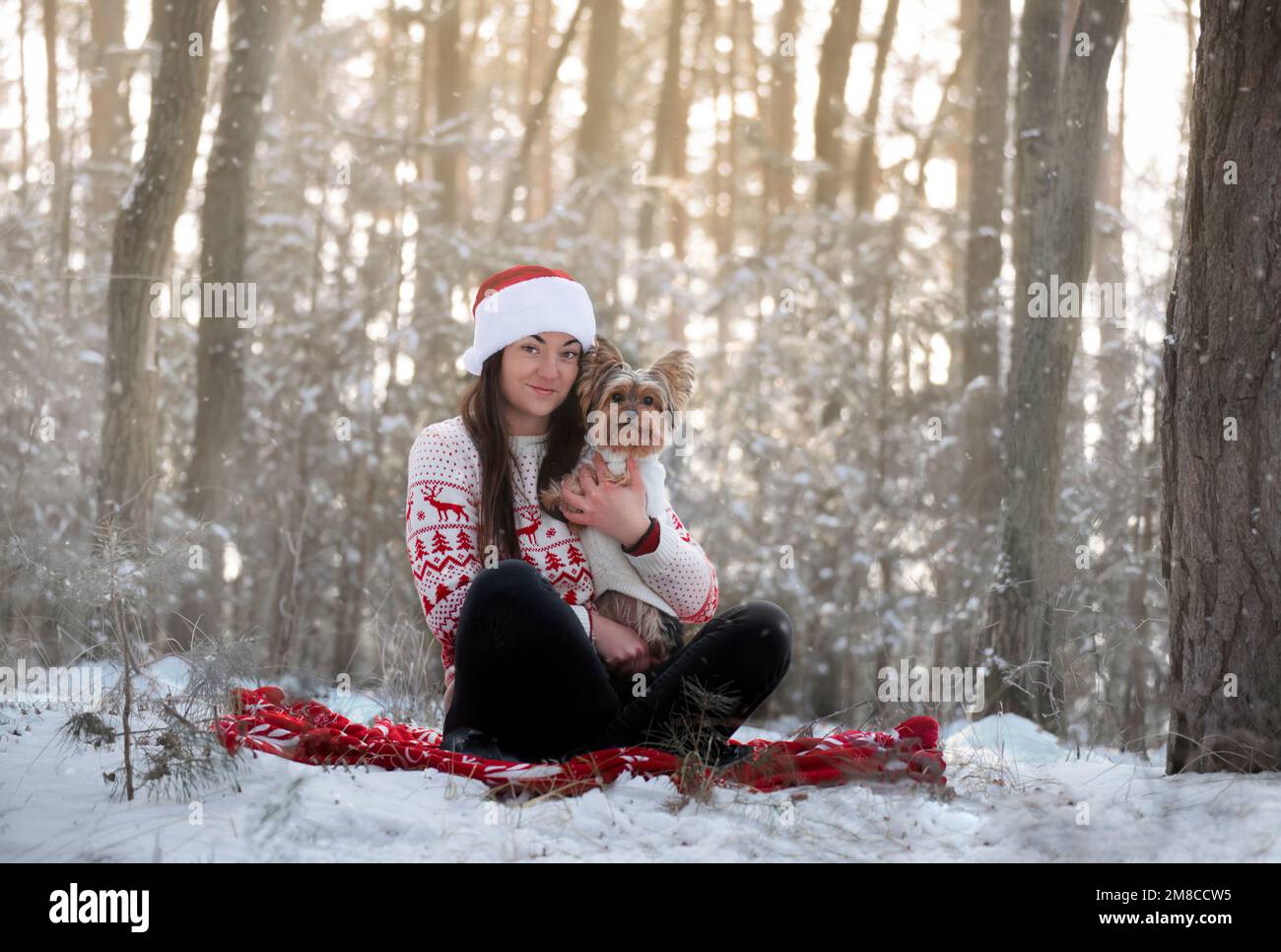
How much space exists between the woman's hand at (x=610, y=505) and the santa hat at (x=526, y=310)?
49 cm

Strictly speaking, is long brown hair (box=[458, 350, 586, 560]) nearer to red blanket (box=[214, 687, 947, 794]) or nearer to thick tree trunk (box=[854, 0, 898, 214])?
Answer: red blanket (box=[214, 687, 947, 794])

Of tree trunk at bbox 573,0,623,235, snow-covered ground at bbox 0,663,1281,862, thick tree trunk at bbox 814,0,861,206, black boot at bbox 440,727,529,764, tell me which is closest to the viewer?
snow-covered ground at bbox 0,663,1281,862

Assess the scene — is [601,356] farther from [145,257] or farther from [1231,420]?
[145,257]

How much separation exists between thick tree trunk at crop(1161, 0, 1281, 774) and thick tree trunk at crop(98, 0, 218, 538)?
6027 mm

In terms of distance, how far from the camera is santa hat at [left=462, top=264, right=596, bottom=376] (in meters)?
4.01

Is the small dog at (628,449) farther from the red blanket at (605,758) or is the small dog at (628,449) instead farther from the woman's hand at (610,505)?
the red blanket at (605,758)

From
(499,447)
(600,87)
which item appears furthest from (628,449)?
(600,87)

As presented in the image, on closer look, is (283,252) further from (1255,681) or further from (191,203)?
(1255,681)

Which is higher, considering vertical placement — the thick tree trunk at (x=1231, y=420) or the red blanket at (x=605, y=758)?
the thick tree trunk at (x=1231, y=420)

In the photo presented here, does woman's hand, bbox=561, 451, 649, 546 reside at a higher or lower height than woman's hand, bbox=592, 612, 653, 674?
higher

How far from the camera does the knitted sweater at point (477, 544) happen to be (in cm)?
378

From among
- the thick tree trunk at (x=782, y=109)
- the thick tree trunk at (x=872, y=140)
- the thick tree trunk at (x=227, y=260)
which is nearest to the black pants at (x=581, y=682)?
the thick tree trunk at (x=227, y=260)

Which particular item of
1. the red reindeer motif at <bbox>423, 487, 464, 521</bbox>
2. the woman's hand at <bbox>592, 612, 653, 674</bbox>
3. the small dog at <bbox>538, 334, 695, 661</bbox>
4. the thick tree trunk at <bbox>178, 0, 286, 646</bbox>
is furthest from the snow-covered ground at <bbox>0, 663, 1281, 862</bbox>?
the thick tree trunk at <bbox>178, 0, 286, 646</bbox>
